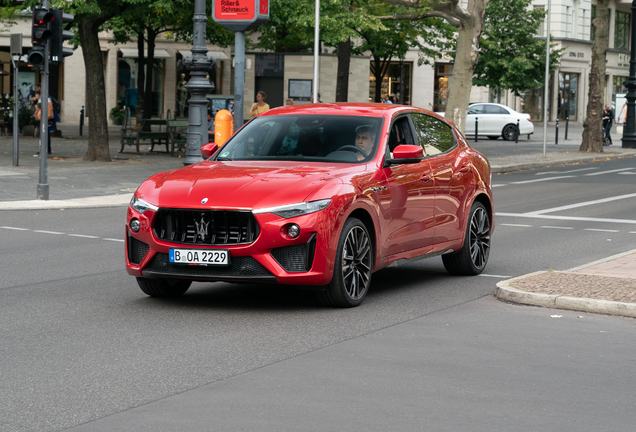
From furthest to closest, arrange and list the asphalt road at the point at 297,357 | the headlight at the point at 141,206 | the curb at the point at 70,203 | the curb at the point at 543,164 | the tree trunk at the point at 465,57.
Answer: the tree trunk at the point at 465,57 < the curb at the point at 543,164 < the curb at the point at 70,203 < the headlight at the point at 141,206 < the asphalt road at the point at 297,357

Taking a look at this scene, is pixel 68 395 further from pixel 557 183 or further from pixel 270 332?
pixel 557 183

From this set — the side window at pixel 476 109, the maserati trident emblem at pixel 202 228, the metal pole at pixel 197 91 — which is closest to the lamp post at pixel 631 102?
the side window at pixel 476 109

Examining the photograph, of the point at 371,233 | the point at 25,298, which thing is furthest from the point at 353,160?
the point at 25,298

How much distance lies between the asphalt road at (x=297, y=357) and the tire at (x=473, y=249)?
0.56 ft

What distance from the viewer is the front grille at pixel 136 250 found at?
25.8 ft

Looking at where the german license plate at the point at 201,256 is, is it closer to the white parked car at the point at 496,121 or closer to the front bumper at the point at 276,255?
the front bumper at the point at 276,255

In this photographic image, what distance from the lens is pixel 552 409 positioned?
17.0ft

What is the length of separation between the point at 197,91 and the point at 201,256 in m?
13.2

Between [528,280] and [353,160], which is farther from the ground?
[353,160]

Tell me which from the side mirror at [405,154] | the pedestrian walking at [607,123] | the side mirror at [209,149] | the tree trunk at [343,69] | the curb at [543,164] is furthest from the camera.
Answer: the pedestrian walking at [607,123]

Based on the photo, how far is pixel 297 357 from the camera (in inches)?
247

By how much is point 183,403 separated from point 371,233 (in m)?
3.38

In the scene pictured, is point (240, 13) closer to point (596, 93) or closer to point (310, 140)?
point (310, 140)

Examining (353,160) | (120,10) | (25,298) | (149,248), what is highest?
(120,10)
